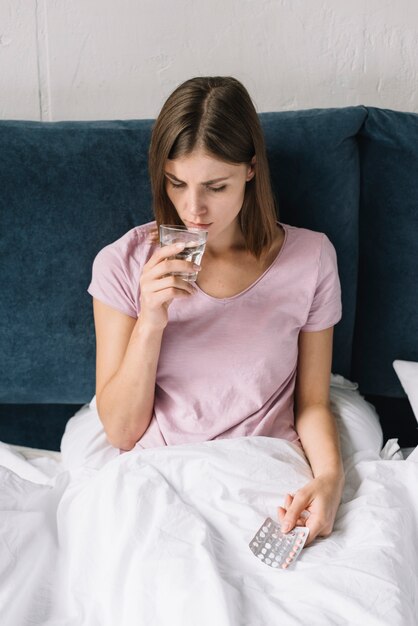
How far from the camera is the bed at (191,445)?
1.33 m

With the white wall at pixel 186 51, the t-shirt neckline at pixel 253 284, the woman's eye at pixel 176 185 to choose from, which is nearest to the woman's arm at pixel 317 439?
the t-shirt neckline at pixel 253 284

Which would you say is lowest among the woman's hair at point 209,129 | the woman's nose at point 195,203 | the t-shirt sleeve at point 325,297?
the t-shirt sleeve at point 325,297

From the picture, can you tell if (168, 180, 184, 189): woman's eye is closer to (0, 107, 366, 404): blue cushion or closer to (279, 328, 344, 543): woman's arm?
(0, 107, 366, 404): blue cushion

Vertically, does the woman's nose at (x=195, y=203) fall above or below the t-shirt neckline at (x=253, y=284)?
above

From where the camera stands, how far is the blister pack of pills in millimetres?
1393

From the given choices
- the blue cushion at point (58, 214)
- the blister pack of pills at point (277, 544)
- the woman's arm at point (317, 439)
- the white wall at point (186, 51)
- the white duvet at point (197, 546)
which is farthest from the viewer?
the white wall at point (186, 51)

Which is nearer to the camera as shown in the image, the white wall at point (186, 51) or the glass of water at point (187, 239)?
the glass of water at point (187, 239)

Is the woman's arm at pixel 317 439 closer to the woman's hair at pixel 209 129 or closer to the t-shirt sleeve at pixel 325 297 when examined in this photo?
the t-shirt sleeve at pixel 325 297

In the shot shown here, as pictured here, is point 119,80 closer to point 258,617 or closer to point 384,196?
point 384,196

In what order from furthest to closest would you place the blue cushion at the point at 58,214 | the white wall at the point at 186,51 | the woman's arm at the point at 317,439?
1. the white wall at the point at 186,51
2. the blue cushion at the point at 58,214
3. the woman's arm at the point at 317,439

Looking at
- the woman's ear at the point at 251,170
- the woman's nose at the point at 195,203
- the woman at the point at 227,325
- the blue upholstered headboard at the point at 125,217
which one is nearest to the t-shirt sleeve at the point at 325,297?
the woman at the point at 227,325

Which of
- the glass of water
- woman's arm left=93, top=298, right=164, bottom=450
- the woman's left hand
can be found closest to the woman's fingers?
the woman's left hand

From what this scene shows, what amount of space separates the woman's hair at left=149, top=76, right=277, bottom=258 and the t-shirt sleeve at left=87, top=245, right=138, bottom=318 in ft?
0.52

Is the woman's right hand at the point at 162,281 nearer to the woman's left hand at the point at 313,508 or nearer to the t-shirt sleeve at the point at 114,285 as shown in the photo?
the t-shirt sleeve at the point at 114,285
